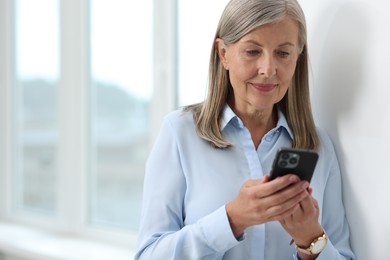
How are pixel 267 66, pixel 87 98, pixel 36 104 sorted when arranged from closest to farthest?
pixel 267 66, pixel 87 98, pixel 36 104

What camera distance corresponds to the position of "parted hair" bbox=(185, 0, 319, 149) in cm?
149

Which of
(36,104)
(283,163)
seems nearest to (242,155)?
(283,163)

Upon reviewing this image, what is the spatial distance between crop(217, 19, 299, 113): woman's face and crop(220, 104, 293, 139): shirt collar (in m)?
0.06

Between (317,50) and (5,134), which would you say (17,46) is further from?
(317,50)

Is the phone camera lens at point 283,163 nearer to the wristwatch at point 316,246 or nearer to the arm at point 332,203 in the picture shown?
the wristwatch at point 316,246

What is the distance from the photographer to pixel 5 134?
129 inches

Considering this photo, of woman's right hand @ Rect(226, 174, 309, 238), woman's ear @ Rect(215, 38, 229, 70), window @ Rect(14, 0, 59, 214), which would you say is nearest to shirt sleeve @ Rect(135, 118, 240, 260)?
woman's right hand @ Rect(226, 174, 309, 238)

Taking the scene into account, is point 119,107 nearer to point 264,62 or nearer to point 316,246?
point 264,62

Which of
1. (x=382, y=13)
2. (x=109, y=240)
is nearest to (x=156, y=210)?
(x=382, y=13)

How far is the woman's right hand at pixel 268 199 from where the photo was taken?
1.24 metres

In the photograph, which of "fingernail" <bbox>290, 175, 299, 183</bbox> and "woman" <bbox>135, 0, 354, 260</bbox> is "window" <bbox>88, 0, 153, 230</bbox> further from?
"fingernail" <bbox>290, 175, 299, 183</bbox>

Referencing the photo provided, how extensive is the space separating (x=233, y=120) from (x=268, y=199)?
37 centimetres

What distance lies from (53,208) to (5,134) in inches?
19.1

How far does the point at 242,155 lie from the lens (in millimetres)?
1553
